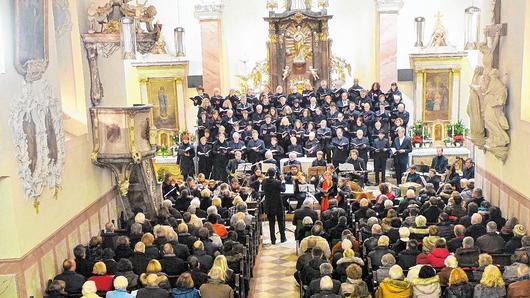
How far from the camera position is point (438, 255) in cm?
992

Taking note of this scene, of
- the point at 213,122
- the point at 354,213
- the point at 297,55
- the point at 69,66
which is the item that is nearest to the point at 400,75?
the point at 297,55

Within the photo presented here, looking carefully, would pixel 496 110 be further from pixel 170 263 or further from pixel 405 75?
pixel 405 75

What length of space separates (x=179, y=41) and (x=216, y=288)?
51.4 ft

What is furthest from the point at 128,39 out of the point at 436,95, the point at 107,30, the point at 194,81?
the point at 436,95

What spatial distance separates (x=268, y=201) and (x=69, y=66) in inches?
204

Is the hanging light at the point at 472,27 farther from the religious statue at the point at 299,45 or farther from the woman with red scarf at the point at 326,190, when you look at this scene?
the religious statue at the point at 299,45

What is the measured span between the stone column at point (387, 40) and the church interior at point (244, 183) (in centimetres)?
241

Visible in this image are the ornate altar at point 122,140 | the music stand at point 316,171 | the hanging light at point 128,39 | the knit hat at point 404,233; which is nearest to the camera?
the knit hat at point 404,233

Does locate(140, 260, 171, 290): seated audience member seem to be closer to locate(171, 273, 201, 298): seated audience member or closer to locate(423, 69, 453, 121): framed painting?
locate(171, 273, 201, 298): seated audience member

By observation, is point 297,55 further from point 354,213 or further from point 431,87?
point 354,213

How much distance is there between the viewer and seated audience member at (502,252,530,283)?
9.19m

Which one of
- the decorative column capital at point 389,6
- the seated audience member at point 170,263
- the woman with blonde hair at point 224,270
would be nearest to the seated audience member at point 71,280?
the seated audience member at point 170,263

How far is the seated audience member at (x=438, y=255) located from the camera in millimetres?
9836

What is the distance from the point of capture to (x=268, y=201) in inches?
577
